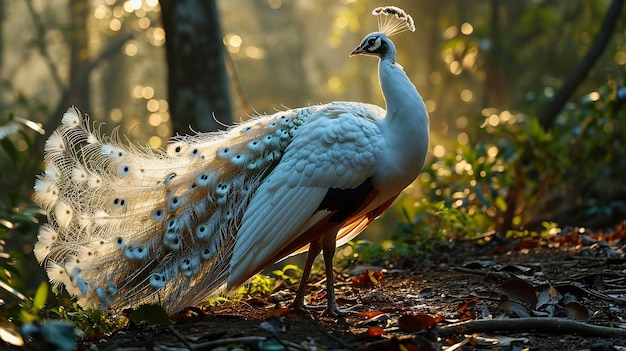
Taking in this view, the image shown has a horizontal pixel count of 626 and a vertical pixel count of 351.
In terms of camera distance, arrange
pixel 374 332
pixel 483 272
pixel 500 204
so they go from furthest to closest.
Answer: pixel 500 204, pixel 483 272, pixel 374 332

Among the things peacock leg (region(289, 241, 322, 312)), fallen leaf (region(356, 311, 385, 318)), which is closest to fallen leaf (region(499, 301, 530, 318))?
fallen leaf (region(356, 311, 385, 318))

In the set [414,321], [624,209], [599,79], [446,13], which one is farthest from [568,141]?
[446,13]

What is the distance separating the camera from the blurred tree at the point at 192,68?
6.50 m

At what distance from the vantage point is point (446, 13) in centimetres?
1455

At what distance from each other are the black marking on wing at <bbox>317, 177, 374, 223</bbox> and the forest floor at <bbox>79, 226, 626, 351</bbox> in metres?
0.59

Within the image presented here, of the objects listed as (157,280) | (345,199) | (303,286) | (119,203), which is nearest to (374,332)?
(345,199)

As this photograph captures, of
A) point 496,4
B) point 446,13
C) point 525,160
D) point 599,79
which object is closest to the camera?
point 525,160

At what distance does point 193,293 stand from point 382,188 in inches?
48.5

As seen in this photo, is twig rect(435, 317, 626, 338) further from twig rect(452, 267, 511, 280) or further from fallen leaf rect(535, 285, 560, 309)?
twig rect(452, 267, 511, 280)

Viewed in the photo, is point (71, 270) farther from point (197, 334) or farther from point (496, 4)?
point (496, 4)

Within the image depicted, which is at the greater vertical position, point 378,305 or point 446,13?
point 446,13

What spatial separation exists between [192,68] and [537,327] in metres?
4.05

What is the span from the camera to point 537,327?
3.55 meters

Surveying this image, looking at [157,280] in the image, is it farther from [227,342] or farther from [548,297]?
[548,297]
